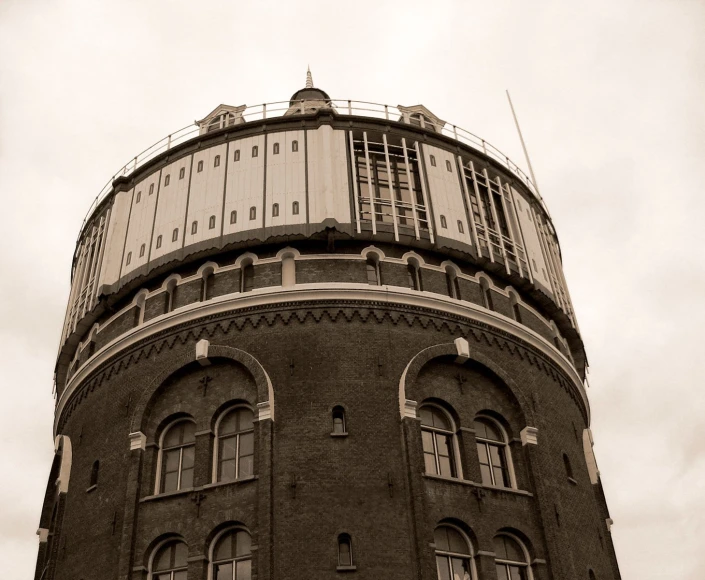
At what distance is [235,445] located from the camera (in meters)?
26.8

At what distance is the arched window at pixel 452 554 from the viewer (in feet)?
81.6

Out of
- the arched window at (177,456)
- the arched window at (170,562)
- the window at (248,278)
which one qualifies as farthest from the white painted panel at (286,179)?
the arched window at (170,562)

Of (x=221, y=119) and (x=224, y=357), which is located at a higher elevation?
(x=221, y=119)

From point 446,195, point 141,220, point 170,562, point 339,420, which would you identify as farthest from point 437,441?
point 141,220

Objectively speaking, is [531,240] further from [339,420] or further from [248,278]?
[339,420]

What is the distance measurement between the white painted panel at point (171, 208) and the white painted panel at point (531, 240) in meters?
12.2

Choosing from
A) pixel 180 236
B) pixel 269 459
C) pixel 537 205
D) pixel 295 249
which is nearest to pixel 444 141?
pixel 537 205

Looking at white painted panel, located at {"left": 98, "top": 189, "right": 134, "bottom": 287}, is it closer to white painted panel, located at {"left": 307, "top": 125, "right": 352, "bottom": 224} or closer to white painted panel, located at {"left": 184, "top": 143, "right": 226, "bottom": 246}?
white painted panel, located at {"left": 184, "top": 143, "right": 226, "bottom": 246}

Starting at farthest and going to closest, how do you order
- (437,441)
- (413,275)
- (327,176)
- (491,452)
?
(327,176), (413,275), (491,452), (437,441)

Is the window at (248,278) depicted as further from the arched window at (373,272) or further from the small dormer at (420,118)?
the small dormer at (420,118)

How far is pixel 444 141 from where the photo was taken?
111 ft

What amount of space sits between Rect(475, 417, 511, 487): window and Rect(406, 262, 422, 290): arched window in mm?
4640

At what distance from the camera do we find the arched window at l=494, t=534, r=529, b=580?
25891 millimetres

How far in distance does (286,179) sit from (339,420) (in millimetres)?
8979
